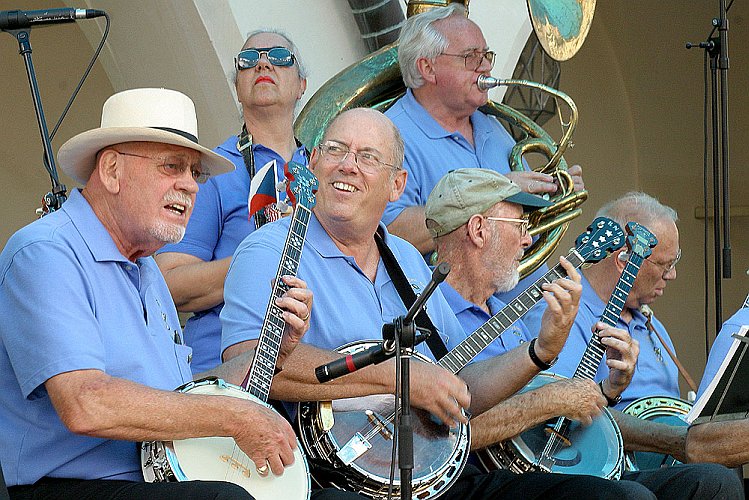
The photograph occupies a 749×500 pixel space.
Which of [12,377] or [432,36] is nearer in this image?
[12,377]

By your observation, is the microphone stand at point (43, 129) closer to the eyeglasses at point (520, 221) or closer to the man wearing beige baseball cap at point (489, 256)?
the man wearing beige baseball cap at point (489, 256)

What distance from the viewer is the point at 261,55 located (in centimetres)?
467

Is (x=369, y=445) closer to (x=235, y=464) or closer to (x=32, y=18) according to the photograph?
(x=235, y=464)

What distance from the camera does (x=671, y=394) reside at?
4914 mm

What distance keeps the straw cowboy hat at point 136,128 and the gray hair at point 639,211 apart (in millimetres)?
2155

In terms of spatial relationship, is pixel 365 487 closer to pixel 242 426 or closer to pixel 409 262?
pixel 242 426

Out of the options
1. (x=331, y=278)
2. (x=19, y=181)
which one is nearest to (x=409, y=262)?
(x=331, y=278)

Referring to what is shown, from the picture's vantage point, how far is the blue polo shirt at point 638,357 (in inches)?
183

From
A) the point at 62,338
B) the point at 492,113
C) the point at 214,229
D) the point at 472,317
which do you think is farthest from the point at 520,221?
the point at 62,338

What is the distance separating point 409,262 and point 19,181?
3440 millimetres

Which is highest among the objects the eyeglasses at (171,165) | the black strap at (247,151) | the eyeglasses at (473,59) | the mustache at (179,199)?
the eyeglasses at (171,165)

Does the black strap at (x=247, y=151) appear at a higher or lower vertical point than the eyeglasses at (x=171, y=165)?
lower

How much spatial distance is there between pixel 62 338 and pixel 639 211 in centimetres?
282

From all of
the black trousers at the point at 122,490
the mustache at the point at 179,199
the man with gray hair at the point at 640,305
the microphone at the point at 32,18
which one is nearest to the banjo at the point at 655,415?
the man with gray hair at the point at 640,305
